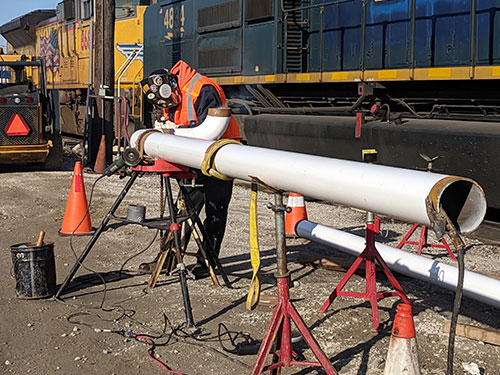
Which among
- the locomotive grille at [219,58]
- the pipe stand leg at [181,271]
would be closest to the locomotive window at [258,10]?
the locomotive grille at [219,58]

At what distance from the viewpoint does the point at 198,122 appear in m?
5.75

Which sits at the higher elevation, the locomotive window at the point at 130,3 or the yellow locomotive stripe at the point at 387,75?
the locomotive window at the point at 130,3

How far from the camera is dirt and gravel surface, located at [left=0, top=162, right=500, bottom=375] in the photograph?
4246mm

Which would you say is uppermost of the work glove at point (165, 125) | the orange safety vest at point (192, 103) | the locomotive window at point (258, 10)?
the locomotive window at point (258, 10)

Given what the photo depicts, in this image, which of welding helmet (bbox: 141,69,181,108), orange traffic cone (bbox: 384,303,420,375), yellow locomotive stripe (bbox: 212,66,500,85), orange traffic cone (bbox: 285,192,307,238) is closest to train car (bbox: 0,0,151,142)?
yellow locomotive stripe (bbox: 212,66,500,85)

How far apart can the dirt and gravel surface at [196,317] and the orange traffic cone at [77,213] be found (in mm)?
200

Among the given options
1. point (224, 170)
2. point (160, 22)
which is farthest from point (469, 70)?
point (160, 22)

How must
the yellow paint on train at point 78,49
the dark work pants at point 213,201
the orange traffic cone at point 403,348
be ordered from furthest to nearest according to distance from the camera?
the yellow paint on train at point 78,49 → the dark work pants at point 213,201 → the orange traffic cone at point 403,348

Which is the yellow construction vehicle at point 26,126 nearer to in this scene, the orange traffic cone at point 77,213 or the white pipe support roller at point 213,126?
Answer: the orange traffic cone at point 77,213

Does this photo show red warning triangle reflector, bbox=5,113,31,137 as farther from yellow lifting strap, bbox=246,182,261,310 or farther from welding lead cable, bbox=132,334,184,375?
yellow lifting strap, bbox=246,182,261,310

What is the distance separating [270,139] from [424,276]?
21.4 ft

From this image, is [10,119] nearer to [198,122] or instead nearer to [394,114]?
[394,114]

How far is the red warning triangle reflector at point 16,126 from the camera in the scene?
41.0ft

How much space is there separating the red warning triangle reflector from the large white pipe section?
9.42 metres
